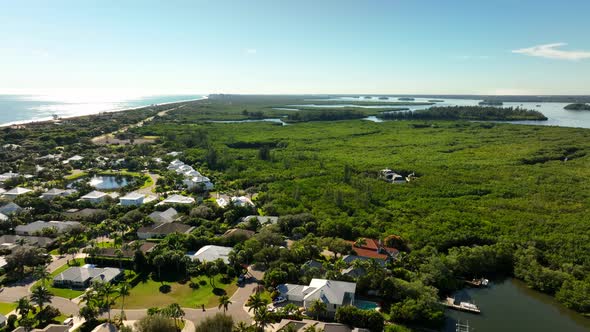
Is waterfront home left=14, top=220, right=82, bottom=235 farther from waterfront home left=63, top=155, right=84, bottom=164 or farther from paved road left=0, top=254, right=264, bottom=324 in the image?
waterfront home left=63, top=155, right=84, bottom=164

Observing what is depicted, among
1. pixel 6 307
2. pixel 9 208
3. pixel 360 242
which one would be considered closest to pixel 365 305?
pixel 360 242

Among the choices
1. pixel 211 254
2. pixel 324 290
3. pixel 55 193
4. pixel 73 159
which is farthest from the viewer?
pixel 73 159

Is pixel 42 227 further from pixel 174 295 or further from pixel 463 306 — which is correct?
pixel 463 306

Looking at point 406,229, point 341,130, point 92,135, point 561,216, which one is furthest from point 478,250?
point 92,135

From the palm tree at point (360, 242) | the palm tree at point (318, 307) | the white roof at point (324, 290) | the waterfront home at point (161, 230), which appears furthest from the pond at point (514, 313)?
the waterfront home at point (161, 230)

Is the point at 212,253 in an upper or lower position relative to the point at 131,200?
lower
